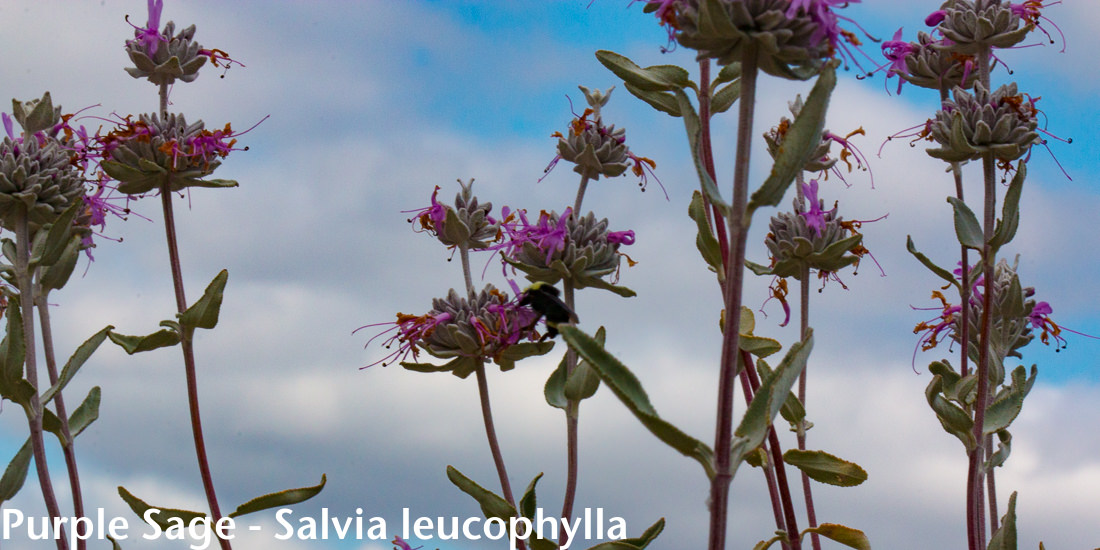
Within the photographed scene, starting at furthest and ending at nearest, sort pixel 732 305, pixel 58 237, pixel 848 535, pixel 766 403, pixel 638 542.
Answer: pixel 58 237 < pixel 848 535 < pixel 638 542 < pixel 766 403 < pixel 732 305

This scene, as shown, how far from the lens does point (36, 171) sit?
11.6ft

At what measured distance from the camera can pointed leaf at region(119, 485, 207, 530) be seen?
337 cm

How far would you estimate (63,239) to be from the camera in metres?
3.32

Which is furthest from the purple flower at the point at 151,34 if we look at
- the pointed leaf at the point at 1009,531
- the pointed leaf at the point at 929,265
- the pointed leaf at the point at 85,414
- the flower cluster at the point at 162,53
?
the pointed leaf at the point at 1009,531

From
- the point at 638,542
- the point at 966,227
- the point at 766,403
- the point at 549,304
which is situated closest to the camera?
the point at 766,403

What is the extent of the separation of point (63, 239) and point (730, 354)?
2.47m

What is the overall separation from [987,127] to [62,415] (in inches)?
135

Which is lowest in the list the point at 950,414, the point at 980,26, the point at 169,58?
the point at 950,414

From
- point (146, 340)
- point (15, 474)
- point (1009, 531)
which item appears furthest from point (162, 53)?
point (1009, 531)

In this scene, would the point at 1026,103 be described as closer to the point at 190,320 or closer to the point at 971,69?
the point at 971,69

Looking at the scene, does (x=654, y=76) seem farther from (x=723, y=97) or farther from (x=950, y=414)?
(x=950, y=414)

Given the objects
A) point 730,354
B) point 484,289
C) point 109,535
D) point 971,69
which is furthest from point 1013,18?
point 109,535

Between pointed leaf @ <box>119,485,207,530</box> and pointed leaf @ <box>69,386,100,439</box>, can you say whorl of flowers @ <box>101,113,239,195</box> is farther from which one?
pointed leaf @ <box>119,485,207,530</box>

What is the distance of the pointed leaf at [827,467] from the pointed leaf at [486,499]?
0.88m
